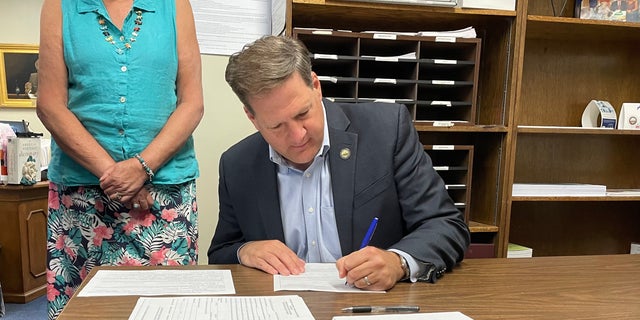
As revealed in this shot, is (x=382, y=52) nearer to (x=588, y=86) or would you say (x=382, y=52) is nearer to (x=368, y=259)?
(x=588, y=86)

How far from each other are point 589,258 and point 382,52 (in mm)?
1183

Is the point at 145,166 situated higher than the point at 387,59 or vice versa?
the point at 387,59

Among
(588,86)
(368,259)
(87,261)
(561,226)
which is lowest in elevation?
(561,226)

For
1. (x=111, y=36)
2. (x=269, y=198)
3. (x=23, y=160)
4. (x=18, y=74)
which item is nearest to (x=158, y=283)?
(x=269, y=198)

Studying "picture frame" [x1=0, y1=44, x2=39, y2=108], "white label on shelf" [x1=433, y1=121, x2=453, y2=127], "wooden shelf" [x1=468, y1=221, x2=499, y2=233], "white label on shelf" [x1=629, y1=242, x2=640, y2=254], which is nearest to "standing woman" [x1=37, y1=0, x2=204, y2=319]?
"white label on shelf" [x1=433, y1=121, x2=453, y2=127]

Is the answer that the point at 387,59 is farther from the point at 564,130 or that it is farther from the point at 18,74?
the point at 18,74

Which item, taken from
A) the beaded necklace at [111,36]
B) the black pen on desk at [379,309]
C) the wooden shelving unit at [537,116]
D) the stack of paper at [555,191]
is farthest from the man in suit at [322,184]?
the stack of paper at [555,191]

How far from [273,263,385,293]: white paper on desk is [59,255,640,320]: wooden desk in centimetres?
2

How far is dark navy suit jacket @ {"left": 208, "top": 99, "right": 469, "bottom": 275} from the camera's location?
1117 mm

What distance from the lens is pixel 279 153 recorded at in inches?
43.6

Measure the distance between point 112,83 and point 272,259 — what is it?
0.63m

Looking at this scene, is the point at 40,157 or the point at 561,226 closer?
the point at 561,226

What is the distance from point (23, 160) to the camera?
2.70m

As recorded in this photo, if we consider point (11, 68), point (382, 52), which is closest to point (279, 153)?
point (382, 52)
